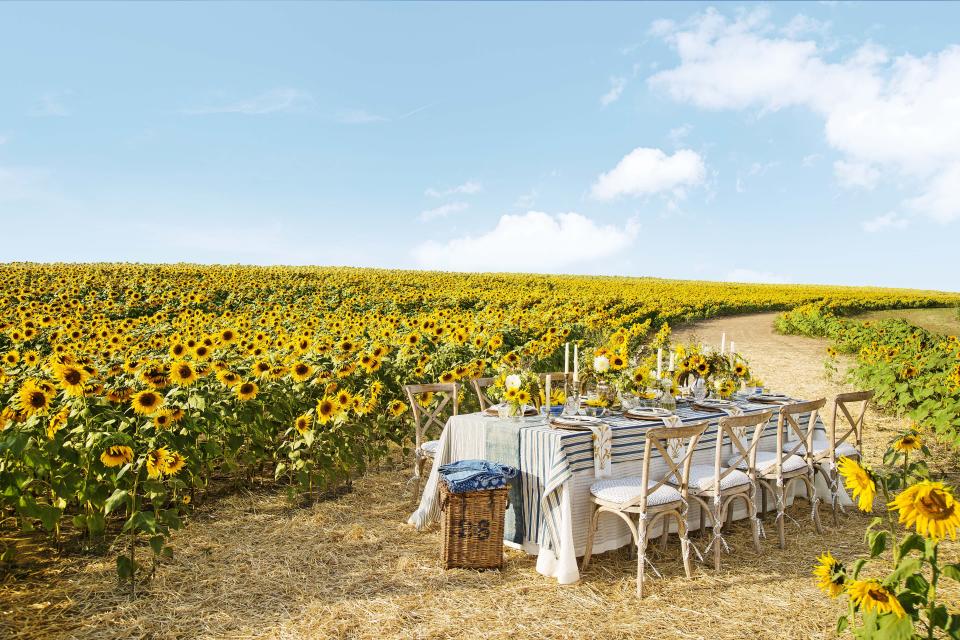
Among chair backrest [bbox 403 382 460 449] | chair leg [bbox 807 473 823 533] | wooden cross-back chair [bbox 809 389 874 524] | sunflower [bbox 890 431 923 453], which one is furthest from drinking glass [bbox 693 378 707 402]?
sunflower [bbox 890 431 923 453]

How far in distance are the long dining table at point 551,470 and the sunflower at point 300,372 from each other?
4.78 feet

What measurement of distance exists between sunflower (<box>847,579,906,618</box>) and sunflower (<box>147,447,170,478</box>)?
11.4ft

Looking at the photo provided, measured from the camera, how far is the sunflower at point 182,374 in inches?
181

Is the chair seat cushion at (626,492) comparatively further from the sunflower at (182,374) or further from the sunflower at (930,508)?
the sunflower at (182,374)

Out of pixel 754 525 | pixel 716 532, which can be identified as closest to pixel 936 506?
pixel 716 532

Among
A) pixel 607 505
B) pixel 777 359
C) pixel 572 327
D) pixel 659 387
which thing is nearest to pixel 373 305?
pixel 572 327

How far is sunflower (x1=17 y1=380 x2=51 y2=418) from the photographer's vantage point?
3.71 metres

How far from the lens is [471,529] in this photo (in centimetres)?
416

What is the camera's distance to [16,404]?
3.85m

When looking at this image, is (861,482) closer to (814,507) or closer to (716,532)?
(716,532)

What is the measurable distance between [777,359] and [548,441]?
13.5m

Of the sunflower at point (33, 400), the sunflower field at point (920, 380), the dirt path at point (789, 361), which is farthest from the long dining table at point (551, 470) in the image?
the dirt path at point (789, 361)

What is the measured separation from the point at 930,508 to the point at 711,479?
249 cm

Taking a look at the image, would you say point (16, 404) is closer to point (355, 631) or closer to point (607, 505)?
point (355, 631)
